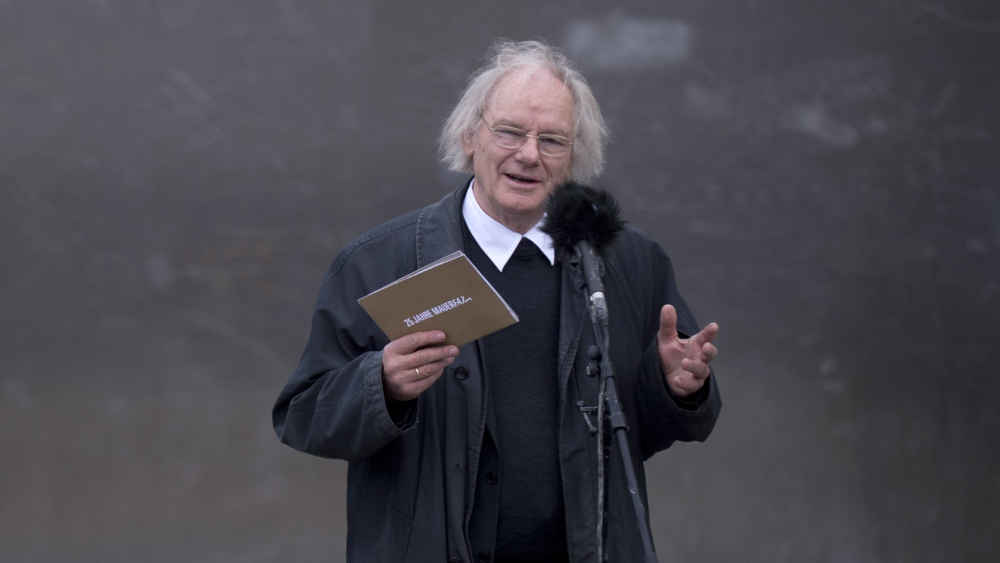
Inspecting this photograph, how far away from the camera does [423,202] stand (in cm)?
432

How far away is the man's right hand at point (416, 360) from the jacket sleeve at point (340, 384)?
0.05 meters

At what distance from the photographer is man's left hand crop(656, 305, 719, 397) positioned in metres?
2.60

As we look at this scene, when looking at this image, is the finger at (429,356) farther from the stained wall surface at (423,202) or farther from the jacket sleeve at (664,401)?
the stained wall surface at (423,202)

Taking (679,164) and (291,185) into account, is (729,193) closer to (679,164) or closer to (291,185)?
(679,164)

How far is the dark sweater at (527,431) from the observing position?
2.70m

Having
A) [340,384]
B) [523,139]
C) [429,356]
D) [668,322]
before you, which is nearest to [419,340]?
[429,356]

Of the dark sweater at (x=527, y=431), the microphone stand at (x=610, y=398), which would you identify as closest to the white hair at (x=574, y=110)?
the dark sweater at (x=527, y=431)

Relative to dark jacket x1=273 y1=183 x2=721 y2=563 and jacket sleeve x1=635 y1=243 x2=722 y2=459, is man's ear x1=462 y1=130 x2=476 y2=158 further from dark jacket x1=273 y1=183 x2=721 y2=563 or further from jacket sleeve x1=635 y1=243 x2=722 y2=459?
jacket sleeve x1=635 y1=243 x2=722 y2=459

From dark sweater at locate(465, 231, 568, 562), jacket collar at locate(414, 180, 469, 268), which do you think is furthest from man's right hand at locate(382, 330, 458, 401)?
jacket collar at locate(414, 180, 469, 268)

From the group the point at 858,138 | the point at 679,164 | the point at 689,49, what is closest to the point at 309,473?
the point at 679,164

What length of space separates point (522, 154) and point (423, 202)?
150 cm

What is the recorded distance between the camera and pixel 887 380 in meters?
4.66

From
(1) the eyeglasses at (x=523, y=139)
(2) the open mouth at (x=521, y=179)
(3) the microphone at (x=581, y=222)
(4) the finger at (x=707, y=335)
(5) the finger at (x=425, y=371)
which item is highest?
(1) the eyeglasses at (x=523, y=139)

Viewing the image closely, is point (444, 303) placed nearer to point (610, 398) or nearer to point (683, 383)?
point (610, 398)
